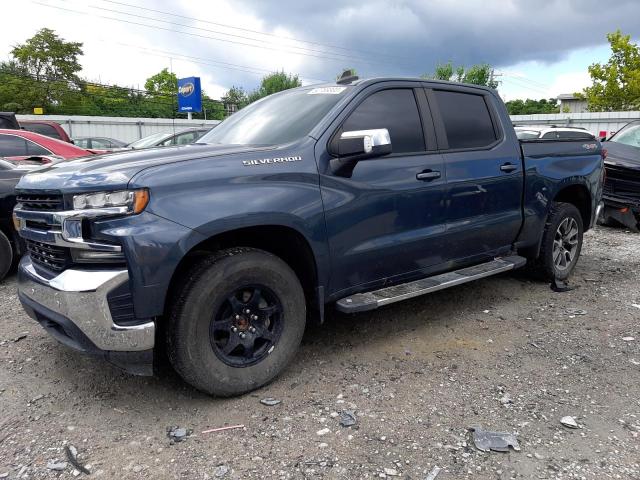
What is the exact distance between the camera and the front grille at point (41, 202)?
2.83 metres

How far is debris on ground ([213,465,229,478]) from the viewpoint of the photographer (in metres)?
2.44

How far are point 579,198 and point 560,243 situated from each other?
0.63 meters

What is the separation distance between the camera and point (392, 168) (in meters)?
3.62

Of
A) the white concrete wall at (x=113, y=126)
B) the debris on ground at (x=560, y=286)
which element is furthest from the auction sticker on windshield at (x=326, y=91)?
the white concrete wall at (x=113, y=126)

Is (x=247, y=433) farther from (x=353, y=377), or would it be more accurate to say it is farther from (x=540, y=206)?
(x=540, y=206)

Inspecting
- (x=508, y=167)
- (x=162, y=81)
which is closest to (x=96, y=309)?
(x=508, y=167)

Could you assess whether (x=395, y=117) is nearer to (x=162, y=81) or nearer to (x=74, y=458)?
(x=74, y=458)

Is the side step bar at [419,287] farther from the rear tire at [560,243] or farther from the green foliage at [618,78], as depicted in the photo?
the green foliage at [618,78]

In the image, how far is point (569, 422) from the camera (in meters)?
2.85

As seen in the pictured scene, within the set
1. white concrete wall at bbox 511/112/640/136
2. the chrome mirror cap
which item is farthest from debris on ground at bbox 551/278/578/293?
white concrete wall at bbox 511/112/640/136

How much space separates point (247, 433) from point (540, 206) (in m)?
3.48

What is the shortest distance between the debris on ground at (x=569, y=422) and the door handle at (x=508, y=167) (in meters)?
2.21

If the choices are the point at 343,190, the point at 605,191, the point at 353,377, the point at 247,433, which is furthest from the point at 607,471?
the point at 605,191

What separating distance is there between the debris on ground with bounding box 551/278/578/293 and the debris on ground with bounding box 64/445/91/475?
4.51 meters
